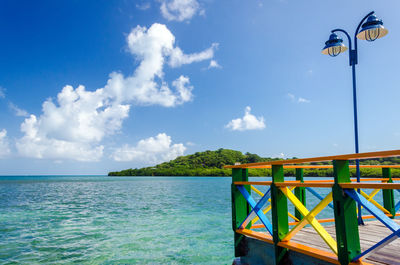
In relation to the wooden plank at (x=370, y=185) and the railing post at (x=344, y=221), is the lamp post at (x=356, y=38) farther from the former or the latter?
the wooden plank at (x=370, y=185)

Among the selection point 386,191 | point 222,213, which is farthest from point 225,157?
point 386,191

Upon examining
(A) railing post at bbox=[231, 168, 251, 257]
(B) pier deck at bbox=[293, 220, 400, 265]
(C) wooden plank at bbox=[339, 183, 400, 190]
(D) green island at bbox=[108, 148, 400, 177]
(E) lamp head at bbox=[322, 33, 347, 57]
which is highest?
(E) lamp head at bbox=[322, 33, 347, 57]

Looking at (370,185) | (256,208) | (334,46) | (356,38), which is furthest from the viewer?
(334,46)

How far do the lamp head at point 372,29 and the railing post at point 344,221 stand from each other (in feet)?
13.2

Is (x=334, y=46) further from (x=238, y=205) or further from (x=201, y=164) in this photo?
(x=201, y=164)

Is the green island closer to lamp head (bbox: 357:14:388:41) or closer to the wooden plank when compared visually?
lamp head (bbox: 357:14:388:41)

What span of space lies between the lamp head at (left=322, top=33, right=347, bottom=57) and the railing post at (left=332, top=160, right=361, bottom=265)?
14.2 feet

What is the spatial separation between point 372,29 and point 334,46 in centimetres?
82

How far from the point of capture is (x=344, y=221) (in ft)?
8.81

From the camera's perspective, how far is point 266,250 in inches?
161

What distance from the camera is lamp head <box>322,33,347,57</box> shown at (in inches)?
241

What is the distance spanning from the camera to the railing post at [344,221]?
270cm

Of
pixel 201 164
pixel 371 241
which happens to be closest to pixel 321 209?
pixel 371 241

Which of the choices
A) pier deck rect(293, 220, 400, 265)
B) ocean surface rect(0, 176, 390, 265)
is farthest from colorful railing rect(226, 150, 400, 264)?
ocean surface rect(0, 176, 390, 265)
